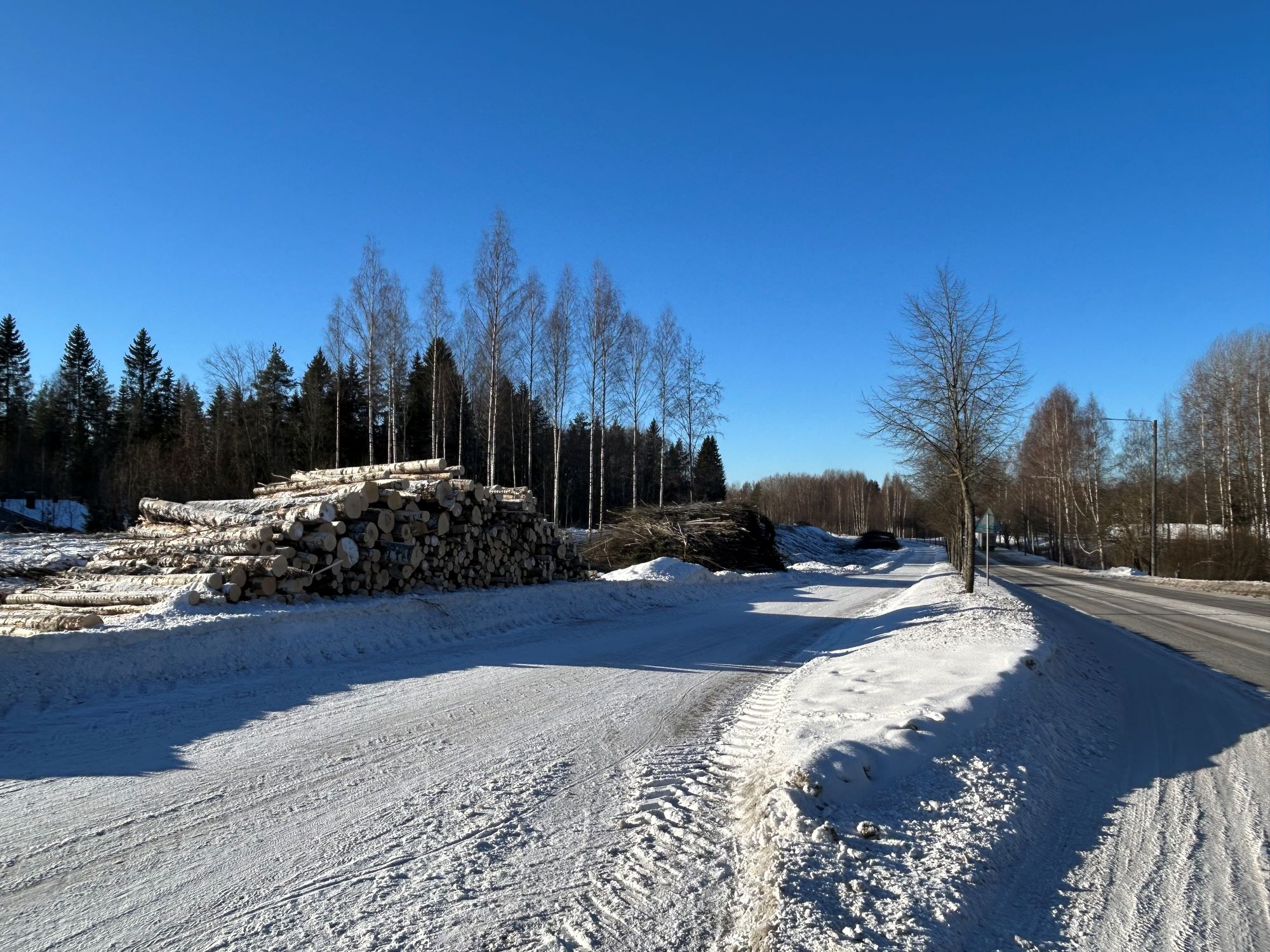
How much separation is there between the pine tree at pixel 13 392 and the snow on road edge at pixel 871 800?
49.2 m

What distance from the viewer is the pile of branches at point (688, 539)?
83.6 ft

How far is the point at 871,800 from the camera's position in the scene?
442cm

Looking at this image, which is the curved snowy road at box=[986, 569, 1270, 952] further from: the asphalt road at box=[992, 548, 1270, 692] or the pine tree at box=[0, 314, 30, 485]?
the pine tree at box=[0, 314, 30, 485]

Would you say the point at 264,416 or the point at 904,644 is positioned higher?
the point at 264,416

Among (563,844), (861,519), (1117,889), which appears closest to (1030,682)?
(1117,889)

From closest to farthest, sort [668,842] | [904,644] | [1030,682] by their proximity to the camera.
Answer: [668,842]
[1030,682]
[904,644]

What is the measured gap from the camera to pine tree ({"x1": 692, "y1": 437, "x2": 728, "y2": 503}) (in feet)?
190

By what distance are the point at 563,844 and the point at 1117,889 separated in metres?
2.91

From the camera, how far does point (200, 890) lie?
128 inches

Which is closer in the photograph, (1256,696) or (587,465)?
(1256,696)

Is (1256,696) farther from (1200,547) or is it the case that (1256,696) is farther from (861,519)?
(861,519)

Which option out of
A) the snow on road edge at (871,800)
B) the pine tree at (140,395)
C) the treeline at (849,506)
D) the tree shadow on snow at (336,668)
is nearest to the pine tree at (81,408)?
the pine tree at (140,395)

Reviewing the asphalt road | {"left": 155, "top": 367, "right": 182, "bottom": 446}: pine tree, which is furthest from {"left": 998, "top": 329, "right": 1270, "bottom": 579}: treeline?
{"left": 155, "top": 367, "right": 182, "bottom": 446}: pine tree

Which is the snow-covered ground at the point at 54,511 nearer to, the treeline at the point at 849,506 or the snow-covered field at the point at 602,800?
the snow-covered field at the point at 602,800
